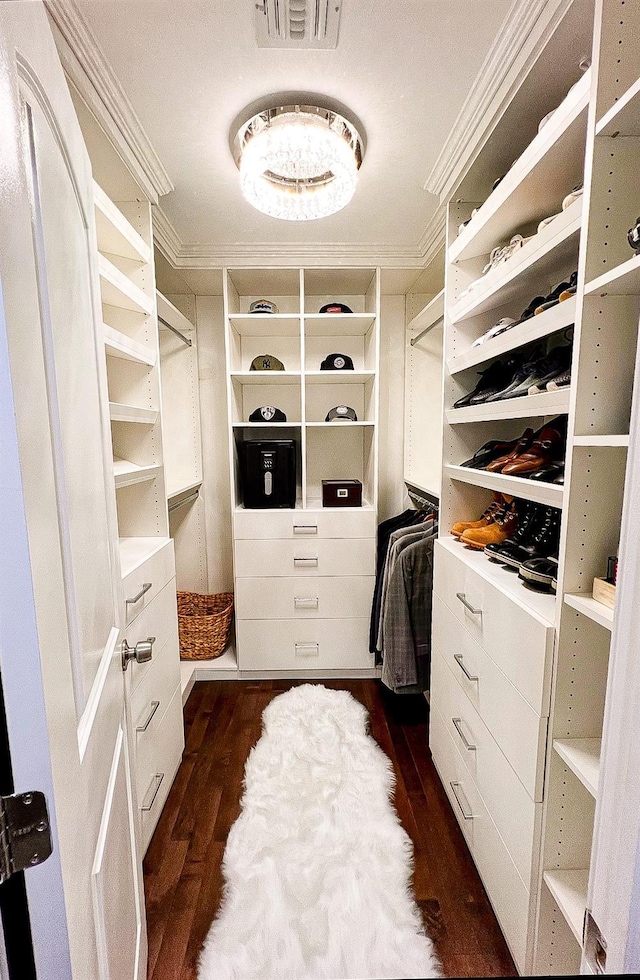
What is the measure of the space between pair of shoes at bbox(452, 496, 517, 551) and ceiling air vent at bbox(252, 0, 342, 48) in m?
1.38

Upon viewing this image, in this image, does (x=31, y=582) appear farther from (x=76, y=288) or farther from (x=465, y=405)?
(x=465, y=405)

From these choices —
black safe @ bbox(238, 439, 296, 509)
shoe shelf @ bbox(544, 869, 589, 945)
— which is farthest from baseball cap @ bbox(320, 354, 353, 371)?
shoe shelf @ bbox(544, 869, 589, 945)

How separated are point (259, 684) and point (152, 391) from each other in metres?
1.66

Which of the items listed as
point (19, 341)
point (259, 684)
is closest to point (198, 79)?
point (19, 341)

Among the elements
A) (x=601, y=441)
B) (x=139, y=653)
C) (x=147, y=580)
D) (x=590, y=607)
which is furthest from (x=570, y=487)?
(x=147, y=580)

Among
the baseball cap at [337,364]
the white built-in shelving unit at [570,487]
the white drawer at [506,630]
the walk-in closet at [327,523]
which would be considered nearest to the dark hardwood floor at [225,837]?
the walk-in closet at [327,523]

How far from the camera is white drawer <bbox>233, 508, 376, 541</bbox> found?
2.21 m

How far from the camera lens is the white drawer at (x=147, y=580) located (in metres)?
1.26

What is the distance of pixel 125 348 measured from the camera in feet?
4.42

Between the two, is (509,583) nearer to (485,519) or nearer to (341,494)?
(485,519)

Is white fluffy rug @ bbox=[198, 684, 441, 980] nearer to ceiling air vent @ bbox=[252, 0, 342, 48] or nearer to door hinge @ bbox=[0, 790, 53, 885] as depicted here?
door hinge @ bbox=[0, 790, 53, 885]

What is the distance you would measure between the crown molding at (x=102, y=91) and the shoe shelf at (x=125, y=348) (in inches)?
20.7

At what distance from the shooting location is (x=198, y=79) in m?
1.07

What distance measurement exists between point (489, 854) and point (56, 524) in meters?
1.44
